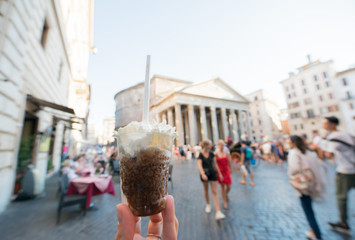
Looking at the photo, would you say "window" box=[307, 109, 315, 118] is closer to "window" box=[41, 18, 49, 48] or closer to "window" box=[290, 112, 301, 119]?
"window" box=[290, 112, 301, 119]

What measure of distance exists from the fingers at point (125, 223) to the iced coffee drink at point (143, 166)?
0.04 meters

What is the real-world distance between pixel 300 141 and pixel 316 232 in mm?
1564

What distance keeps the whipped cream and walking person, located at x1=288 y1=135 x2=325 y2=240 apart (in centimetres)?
300

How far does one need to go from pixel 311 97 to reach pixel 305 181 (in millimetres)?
45239

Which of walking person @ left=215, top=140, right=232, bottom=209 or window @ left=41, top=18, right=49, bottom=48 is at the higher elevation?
window @ left=41, top=18, right=49, bottom=48

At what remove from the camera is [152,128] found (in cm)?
90

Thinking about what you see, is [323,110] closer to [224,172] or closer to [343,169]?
[343,169]

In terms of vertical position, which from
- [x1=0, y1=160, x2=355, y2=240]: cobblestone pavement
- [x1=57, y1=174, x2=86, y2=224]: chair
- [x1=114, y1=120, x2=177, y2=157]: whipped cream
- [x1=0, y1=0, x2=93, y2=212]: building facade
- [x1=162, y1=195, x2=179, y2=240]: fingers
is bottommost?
[x1=0, y1=160, x2=355, y2=240]: cobblestone pavement

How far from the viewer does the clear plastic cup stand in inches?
31.2

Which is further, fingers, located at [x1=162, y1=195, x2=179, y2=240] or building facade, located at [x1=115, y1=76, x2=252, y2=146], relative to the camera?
building facade, located at [x1=115, y1=76, x2=252, y2=146]

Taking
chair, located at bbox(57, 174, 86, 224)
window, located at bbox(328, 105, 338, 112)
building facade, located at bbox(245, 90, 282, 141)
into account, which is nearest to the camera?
chair, located at bbox(57, 174, 86, 224)

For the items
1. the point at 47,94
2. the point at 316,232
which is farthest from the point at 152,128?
the point at 47,94

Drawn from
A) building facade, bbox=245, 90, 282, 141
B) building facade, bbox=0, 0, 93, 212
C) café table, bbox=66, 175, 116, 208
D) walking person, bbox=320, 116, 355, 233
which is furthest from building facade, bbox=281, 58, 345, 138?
building facade, bbox=0, 0, 93, 212

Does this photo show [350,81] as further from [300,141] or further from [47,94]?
[47,94]
